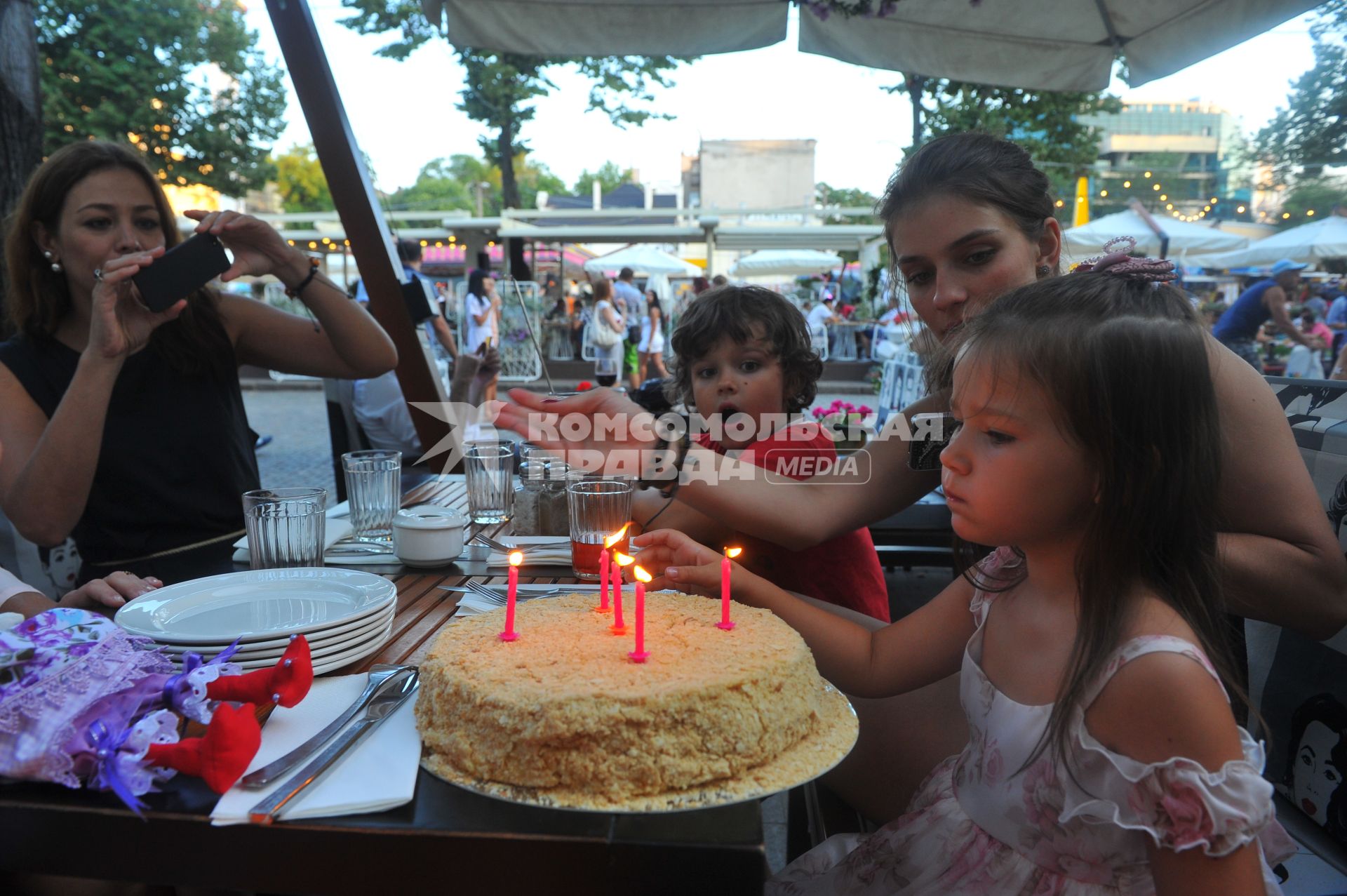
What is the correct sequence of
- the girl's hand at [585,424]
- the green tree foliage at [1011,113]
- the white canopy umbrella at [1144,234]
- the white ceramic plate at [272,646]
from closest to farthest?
1. the white ceramic plate at [272,646]
2. the girl's hand at [585,424]
3. the green tree foliage at [1011,113]
4. the white canopy umbrella at [1144,234]

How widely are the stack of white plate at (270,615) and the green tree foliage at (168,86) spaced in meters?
15.3

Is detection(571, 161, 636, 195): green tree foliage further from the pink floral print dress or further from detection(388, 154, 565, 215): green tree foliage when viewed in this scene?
the pink floral print dress

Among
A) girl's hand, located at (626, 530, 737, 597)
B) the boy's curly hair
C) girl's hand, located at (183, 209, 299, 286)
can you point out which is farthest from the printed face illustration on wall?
girl's hand, located at (183, 209, 299, 286)

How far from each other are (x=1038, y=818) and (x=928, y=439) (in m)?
1.03

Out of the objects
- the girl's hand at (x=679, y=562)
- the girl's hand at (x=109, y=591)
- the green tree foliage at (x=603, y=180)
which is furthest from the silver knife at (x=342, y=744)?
the green tree foliage at (x=603, y=180)

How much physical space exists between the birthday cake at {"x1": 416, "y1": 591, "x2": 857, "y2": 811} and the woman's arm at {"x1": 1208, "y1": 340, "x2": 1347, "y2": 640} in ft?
2.58

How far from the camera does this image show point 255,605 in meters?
1.52

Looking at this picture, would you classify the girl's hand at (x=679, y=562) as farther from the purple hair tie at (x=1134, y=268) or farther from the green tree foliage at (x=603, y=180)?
the green tree foliage at (x=603, y=180)

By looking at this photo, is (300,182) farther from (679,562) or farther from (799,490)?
(679,562)

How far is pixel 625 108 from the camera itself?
757 inches

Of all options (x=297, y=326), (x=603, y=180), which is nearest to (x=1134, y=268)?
(x=297, y=326)

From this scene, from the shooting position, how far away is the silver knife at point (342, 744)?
881 mm

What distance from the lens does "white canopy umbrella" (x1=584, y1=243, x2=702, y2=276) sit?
22219 mm

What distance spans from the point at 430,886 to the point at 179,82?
19.0 meters
